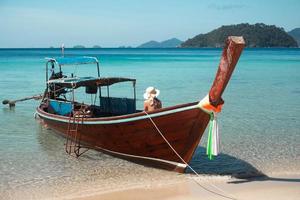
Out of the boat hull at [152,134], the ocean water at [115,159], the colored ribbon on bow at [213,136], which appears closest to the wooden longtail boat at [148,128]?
the boat hull at [152,134]

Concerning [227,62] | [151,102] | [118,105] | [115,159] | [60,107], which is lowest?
[115,159]

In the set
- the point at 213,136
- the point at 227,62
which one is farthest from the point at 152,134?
the point at 227,62

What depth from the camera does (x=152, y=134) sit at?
9.42 m

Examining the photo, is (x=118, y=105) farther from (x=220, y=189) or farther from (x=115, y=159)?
(x=220, y=189)

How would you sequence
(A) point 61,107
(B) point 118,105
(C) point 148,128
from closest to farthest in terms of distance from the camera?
(C) point 148,128
(B) point 118,105
(A) point 61,107

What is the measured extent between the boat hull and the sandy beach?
2.36ft

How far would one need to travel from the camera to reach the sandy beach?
8.15 meters

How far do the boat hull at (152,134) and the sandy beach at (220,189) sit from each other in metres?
0.72

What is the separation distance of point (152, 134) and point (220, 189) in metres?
1.78

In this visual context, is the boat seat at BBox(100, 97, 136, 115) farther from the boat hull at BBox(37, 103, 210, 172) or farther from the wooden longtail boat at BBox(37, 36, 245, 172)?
the boat hull at BBox(37, 103, 210, 172)

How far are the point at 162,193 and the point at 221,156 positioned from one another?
10.7 ft

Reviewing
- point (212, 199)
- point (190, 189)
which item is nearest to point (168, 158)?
point (190, 189)

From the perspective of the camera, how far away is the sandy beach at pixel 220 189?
815 cm

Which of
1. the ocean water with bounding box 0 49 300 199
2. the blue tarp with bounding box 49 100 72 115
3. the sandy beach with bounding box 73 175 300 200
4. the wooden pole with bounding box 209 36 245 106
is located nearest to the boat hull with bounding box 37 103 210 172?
the ocean water with bounding box 0 49 300 199
